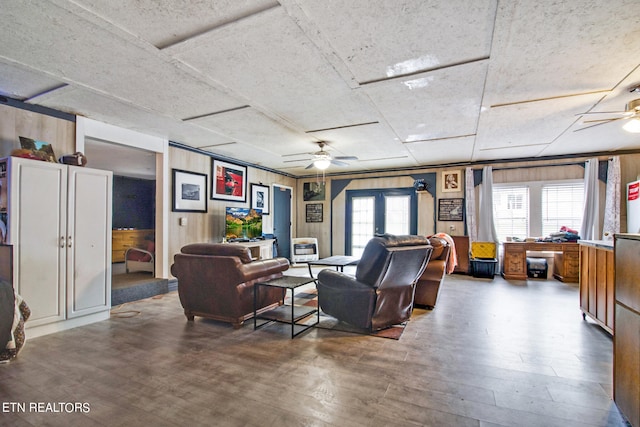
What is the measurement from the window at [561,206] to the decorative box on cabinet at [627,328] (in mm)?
5434

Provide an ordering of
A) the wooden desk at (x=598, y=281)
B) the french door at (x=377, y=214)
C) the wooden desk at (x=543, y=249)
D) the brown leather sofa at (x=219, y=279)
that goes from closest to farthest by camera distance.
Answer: the wooden desk at (x=598, y=281)
the brown leather sofa at (x=219, y=279)
the wooden desk at (x=543, y=249)
the french door at (x=377, y=214)

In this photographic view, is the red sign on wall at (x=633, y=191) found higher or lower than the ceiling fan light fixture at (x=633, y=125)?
lower

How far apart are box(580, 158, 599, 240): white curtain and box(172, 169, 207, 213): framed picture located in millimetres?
7597

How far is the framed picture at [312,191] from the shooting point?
871 cm

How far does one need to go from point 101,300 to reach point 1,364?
3.88 feet

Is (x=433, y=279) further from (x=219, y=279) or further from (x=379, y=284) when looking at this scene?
(x=219, y=279)

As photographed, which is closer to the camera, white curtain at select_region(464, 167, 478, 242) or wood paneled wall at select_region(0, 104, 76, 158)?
wood paneled wall at select_region(0, 104, 76, 158)

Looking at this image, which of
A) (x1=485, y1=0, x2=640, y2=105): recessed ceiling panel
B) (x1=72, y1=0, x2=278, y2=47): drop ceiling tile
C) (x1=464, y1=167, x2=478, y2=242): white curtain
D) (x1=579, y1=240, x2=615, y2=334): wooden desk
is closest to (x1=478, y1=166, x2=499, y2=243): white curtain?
(x1=464, y1=167, x2=478, y2=242): white curtain

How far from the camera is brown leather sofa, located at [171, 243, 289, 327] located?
10.8ft

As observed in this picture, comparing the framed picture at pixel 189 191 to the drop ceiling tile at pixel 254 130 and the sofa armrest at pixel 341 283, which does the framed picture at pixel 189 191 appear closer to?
the drop ceiling tile at pixel 254 130

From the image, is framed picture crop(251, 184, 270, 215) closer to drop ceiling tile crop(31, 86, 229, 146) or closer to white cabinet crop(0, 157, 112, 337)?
drop ceiling tile crop(31, 86, 229, 146)

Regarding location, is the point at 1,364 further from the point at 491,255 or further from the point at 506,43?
the point at 491,255

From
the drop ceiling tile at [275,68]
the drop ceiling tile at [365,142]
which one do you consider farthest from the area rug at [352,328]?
the drop ceiling tile at [365,142]

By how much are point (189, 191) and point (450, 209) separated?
5788 mm
